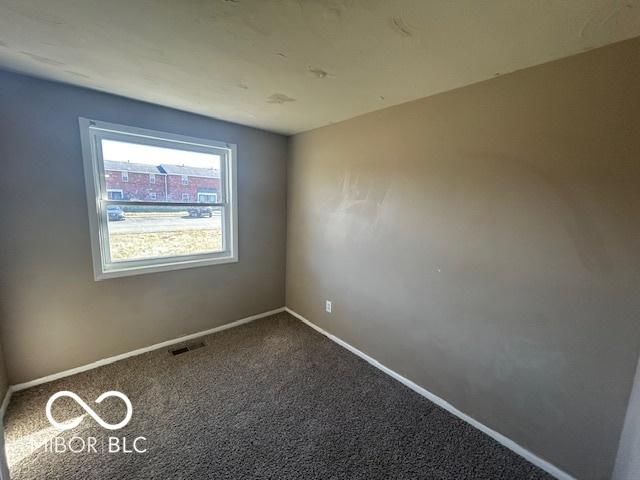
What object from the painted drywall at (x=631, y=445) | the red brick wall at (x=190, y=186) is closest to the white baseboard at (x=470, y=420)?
the painted drywall at (x=631, y=445)

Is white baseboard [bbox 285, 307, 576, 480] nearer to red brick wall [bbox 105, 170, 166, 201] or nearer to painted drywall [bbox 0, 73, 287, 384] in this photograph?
painted drywall [bbox 0, 73, 287, 384]

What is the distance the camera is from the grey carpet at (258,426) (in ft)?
4.50

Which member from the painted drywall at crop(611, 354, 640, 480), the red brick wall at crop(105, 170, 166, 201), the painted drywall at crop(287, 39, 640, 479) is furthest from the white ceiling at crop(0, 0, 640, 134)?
the painted drywall at crop(611, 354, 640, 480)

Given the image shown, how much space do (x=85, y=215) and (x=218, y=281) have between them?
1.22 metres

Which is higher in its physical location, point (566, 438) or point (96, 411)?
point (566, 438)

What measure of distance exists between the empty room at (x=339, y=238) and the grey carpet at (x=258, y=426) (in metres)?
0.01

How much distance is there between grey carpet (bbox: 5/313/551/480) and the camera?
1.37m

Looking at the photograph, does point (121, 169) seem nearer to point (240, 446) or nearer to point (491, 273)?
point (240, 446)

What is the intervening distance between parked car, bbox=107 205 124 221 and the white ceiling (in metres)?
0.88

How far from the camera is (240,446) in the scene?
4.91 feet

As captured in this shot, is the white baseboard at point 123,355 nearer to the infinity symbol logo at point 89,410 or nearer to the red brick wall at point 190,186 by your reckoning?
the infinity symbol logo at point 89,410

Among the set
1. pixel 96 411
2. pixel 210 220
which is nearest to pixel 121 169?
pixel 210 220

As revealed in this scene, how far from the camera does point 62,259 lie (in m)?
1.93

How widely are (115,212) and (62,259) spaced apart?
0.48 metres
